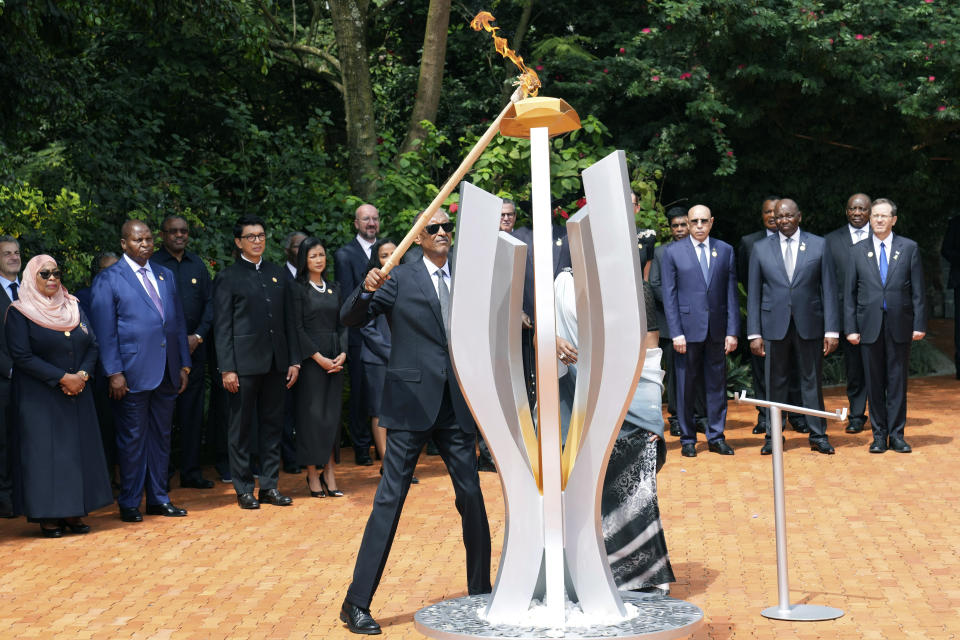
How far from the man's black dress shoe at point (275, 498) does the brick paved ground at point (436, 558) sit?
0.10 m

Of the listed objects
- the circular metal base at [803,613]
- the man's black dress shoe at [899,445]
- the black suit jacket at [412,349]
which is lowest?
the circular metal base at [803,613]

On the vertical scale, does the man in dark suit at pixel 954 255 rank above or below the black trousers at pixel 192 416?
above

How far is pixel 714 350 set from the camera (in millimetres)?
Answer: 11039

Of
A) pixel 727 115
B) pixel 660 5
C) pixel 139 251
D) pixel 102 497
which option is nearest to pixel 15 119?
pixel 139 251

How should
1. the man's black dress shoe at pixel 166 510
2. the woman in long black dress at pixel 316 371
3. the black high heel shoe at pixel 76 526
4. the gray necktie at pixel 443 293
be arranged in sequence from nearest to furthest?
the gray necktie at pixel 443 293 → the black high heel shoe at pixel 76 526 → the man's black dress shoe at pixel 166 510 → the woman in long black dress at pixel 316 371

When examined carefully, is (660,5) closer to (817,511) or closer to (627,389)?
(817,511)

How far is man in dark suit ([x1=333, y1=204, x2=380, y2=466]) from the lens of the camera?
1101cm

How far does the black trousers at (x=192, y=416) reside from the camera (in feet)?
33.5

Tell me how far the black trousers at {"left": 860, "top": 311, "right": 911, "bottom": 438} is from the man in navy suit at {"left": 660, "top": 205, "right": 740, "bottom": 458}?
4.05 feet

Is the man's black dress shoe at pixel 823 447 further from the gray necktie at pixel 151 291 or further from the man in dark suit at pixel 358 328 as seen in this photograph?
the gray necktie at pixel 151 291

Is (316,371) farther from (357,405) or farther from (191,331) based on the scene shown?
(357,405)

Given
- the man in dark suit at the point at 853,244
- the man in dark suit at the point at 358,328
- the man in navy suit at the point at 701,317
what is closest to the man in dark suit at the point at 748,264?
the man in navy suit at the point at 701,317

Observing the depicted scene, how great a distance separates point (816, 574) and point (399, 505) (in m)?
2.50

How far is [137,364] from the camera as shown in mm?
9148
